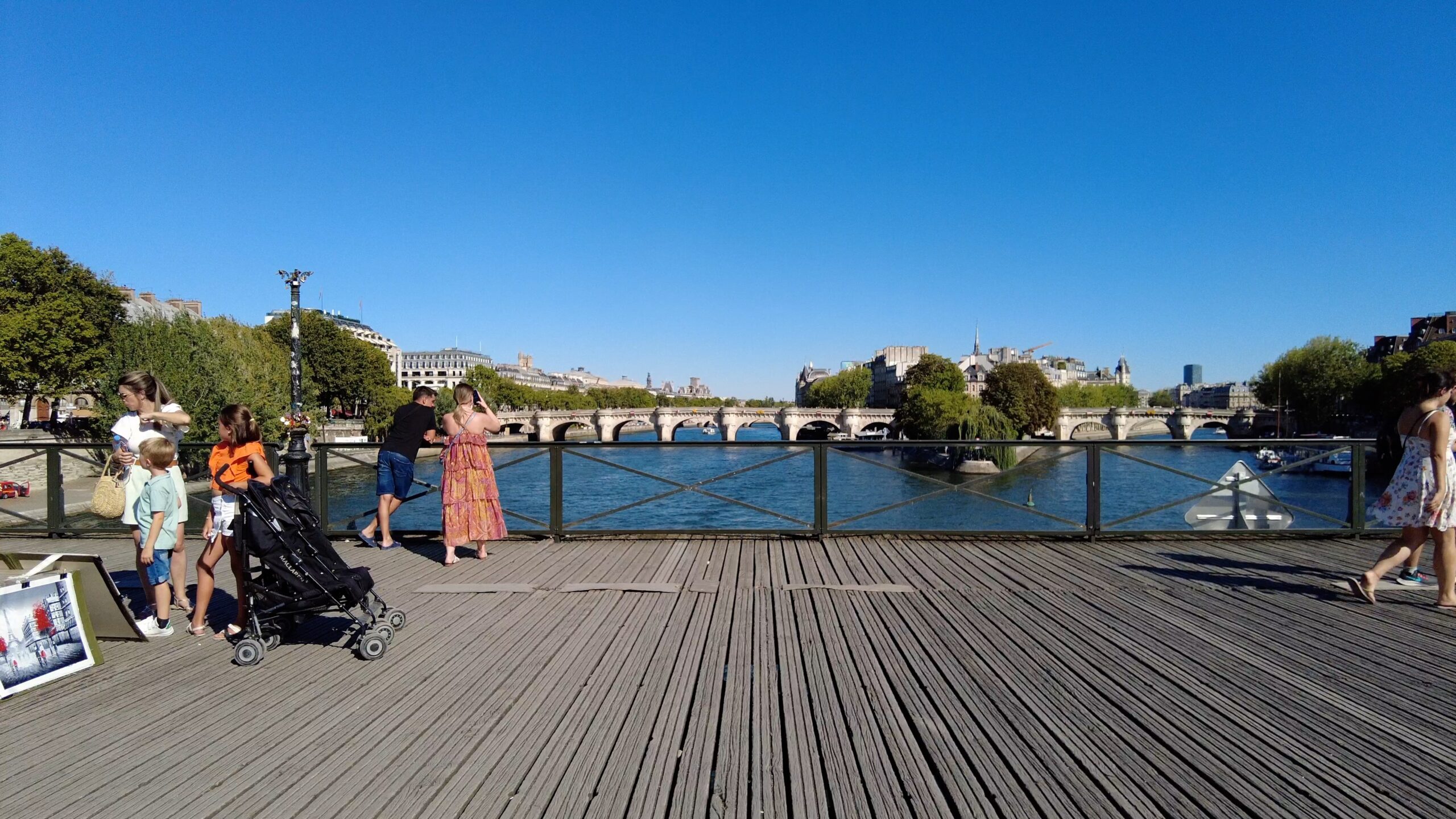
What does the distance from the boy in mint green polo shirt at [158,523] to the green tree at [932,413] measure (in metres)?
57.7

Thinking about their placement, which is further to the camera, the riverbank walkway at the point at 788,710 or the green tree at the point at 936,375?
the green tree at the point at 936,375

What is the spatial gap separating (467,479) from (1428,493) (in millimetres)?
7190

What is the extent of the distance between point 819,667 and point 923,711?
2.22 ft

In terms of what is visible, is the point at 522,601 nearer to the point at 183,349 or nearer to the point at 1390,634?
the point at 1390,634

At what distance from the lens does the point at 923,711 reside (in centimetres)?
311

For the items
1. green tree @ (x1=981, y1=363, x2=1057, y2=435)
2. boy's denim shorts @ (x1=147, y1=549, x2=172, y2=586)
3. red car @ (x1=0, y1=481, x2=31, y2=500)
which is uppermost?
green tree @ (x1=981, y1=363, x2=1057, y2=435)

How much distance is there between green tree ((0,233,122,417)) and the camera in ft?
107

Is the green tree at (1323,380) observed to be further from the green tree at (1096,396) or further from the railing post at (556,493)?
the railing post at (556,493)

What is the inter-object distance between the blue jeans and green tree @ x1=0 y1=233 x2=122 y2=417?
39.2m

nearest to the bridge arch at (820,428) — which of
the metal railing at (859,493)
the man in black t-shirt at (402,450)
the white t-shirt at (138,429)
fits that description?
the metal railing at (859,493)

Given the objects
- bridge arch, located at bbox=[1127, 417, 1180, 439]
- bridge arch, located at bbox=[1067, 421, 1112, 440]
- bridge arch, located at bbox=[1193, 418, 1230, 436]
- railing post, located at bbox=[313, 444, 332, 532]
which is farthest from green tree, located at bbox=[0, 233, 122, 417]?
bridge arch, located at bbox=[1193, 418, 1230, 436]

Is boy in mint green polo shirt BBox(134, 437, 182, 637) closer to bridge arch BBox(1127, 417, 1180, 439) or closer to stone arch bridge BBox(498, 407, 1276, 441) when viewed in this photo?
stone arch bridge BBox(498, 407, 1276, 441)

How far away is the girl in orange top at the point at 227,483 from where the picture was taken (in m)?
4.30

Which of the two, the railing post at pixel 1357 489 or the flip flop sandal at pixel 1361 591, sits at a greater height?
the railing post at pixel 1357 489
